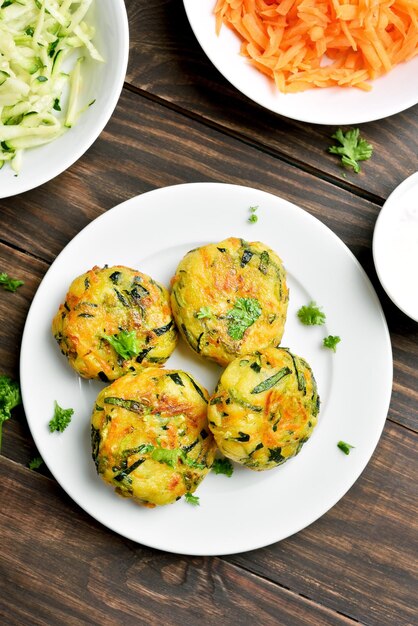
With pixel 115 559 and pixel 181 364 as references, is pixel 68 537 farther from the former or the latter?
pixel 181 364

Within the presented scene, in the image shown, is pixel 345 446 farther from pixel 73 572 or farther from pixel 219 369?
pixel 73 572

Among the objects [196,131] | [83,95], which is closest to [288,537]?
[196,131]

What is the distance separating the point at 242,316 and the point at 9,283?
3.44 ft

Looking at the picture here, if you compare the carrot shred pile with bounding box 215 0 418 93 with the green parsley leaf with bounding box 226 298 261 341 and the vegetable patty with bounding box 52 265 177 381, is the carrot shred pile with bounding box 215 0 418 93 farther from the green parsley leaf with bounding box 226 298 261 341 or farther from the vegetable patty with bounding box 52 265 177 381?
the vegetable patty with bounding box 52 265 177 381

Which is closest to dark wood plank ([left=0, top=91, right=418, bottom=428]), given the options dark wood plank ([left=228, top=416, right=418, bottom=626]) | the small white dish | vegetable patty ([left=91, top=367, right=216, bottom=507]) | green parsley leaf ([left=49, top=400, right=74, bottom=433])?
the small white dish

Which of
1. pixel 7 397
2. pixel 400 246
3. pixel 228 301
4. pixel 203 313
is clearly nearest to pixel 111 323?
pixel 203 313

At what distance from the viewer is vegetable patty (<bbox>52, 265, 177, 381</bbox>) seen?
284 cm

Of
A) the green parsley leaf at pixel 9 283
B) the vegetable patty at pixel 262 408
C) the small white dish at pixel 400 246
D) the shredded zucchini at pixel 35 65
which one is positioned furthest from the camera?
the green parsley leaf at pixel 9 283

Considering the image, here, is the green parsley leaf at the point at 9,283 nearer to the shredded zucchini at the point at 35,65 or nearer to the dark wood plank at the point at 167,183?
the dark wood plank at the point at 167,183

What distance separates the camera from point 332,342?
10.1 feet

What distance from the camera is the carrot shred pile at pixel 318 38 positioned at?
3.00m

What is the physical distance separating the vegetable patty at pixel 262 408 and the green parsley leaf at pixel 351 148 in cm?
95

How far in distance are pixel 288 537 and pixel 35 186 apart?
1.82 metres

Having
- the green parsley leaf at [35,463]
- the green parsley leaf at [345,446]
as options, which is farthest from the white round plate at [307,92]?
the green parsley leaf at [35,463]
